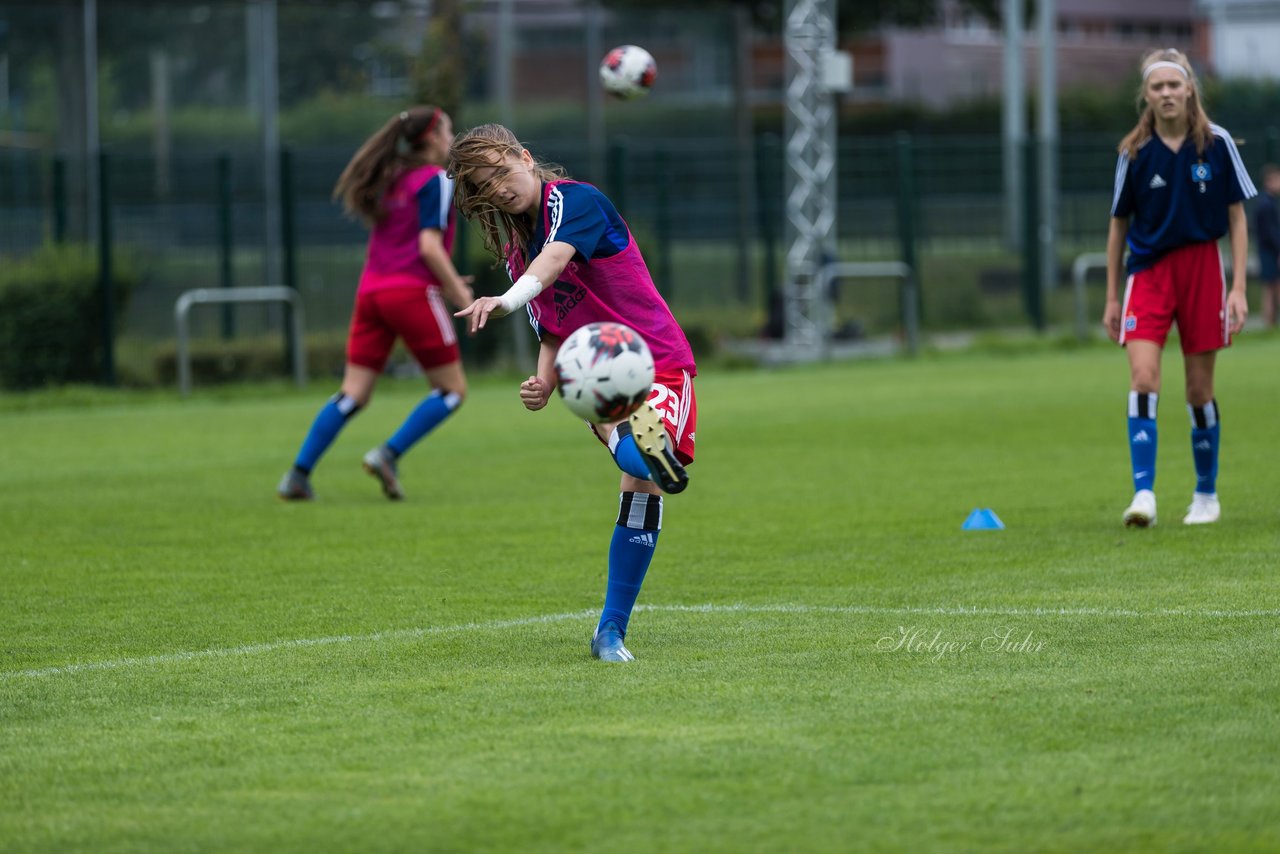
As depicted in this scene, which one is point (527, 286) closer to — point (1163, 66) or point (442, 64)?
point (1163, 66)

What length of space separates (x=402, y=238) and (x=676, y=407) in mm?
5384

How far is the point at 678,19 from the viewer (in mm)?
33281

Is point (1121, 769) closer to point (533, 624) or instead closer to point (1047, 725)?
point (1047, 725)

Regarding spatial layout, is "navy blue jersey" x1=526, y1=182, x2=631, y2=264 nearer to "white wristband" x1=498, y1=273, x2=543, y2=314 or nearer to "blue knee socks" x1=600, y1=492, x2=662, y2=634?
"white wristband" x1=498, y1=273, x2=543, y2=314

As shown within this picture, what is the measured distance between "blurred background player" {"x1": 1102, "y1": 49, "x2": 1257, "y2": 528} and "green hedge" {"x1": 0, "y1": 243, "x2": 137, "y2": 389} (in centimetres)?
1326

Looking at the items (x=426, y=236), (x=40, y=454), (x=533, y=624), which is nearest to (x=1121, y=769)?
(x=533, y=624)

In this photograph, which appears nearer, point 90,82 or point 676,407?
point 676,407

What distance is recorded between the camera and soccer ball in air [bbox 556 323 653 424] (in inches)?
225

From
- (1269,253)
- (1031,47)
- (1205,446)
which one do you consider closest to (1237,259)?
(1205,446)

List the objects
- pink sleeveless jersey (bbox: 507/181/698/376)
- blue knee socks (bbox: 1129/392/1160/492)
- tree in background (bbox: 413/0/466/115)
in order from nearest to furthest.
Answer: pink sleeveless jersey (bbox: 507/181/698/376), blue knee socks (bbox: 1129/392/1160/492), tree in background (bbox: 413/0/466/115)

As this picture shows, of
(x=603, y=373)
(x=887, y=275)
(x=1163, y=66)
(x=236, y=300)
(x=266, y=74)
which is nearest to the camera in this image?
(x=603, y=373)

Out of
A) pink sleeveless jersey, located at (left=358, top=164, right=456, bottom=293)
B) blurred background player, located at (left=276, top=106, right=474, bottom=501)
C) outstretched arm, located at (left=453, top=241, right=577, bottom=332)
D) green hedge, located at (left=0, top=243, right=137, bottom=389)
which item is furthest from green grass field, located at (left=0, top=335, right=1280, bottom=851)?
green hedge, located at (left=0, top=243, right=137, bottom=389)

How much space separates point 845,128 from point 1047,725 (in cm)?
4338

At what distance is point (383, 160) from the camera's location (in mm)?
11336
